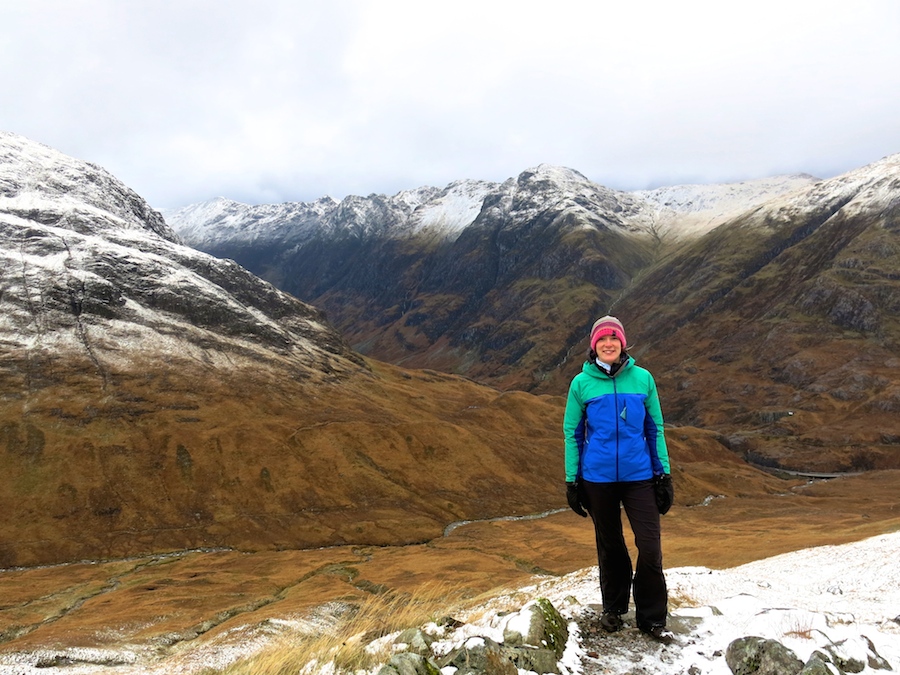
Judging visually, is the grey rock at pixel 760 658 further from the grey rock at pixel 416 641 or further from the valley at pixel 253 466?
the valley at pixel 253 466

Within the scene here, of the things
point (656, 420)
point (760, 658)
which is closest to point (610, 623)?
point (760, 658)

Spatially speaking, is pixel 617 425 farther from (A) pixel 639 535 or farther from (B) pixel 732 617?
(B) pixel 732 617

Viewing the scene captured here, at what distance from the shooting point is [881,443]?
15450 centimetres

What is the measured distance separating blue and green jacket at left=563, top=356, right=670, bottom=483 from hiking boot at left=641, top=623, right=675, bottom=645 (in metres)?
2.27

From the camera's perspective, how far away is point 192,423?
115688 millimetres

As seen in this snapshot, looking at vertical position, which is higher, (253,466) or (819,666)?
(819,666)

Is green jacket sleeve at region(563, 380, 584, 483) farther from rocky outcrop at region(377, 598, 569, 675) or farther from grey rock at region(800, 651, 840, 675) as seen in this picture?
grey rock at region(800, 651, 840, 675)

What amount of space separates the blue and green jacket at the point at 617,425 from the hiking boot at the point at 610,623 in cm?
220

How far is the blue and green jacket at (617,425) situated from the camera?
8.40 metres

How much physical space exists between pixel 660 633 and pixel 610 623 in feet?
2.43

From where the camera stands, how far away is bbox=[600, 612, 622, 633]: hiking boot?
8.52 meters

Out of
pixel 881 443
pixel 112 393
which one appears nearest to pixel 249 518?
pixel 112 393

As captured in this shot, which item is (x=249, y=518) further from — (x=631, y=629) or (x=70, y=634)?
(x=631, y=629)

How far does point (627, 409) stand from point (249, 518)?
325ft
